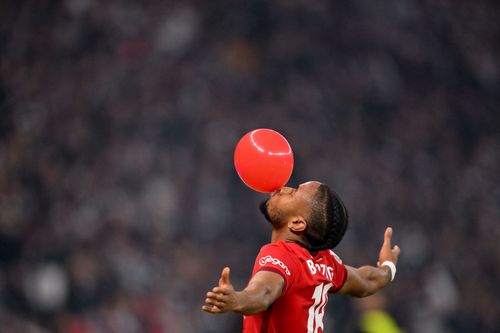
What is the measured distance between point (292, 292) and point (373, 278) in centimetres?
61

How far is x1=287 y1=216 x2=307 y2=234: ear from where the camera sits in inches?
112

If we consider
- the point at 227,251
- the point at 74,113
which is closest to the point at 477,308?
the point at 227,251

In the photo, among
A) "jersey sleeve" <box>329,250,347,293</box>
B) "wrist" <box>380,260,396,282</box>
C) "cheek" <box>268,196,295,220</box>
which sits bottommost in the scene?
"jersey sleeve" <box>329,250,347,293</box>

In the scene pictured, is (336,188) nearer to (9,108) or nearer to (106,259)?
(106,259)

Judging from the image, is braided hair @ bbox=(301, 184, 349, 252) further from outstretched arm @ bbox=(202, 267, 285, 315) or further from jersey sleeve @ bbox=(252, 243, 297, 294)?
outstretched arm @ bbox=(202, 267, 285, 315)

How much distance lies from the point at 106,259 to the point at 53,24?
2845 millimetres

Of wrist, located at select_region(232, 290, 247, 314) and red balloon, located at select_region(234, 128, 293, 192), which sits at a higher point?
red balloon, located at select_region(234, 128, 293, 192)

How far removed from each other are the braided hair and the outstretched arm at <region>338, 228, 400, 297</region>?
295 mm

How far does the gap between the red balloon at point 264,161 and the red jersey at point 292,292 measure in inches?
9.5

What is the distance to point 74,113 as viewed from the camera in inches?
315

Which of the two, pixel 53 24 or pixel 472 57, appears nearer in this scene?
pixel 53 24

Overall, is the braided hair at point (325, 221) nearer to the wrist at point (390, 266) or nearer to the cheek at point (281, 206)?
the cheek at point (281, 206)

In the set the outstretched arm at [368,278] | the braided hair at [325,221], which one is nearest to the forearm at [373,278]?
the outstretched arm at [368,278]

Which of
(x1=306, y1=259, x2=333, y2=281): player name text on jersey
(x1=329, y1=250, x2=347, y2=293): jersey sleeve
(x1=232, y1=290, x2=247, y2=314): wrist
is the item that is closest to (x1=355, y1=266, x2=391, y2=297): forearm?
(x1=329, y1=250, x2=347, y2=293): jersey sleeve
